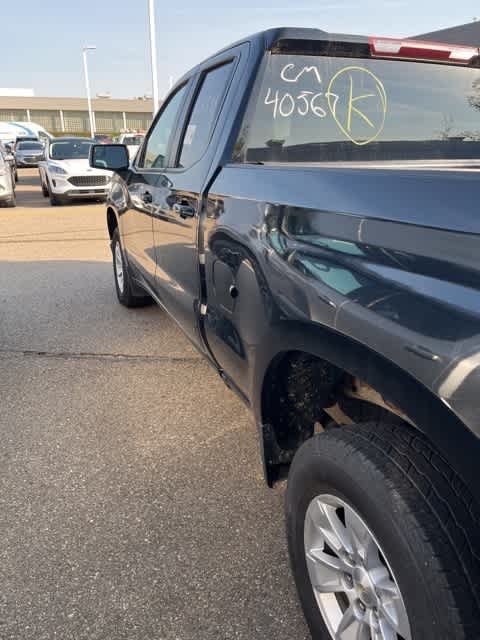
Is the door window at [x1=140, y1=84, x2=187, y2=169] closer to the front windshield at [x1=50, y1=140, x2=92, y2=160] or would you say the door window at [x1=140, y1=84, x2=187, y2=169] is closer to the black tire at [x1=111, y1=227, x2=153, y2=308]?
the black tire at [x1=111, y1=227, x2=153, y2=308]

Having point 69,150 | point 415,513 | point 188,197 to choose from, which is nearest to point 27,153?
point 69,150

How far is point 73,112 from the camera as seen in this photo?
205ft

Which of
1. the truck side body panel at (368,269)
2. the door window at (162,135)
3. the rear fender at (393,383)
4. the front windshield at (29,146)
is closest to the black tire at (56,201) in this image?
the door window at (162,135)

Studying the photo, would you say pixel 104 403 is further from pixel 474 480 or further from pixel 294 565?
pixel 474 480

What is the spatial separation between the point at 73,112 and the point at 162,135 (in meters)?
65.5

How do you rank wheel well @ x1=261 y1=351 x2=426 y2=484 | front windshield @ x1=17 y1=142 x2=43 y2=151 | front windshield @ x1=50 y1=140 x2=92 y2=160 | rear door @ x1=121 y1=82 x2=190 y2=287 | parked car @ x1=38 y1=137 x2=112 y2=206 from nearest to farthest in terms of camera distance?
wheel well @ x1=261 y1=351 x2=426 y2=484
rear door @ x1=121 y1=82 x2=190 y2=287
parked car @ x1=38 y1=137 x2=112 y2=206
front windshield @ x1=50 y1=140 x2=92 y2=160
front windshield @ x1=17 y1=142 x2=43 y2=151

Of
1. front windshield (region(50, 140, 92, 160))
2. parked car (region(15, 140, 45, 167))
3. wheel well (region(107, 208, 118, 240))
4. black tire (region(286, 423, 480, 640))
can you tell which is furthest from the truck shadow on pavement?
parked car (region(15, 140, 45, 167))

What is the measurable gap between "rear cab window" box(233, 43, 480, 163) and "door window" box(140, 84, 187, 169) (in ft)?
3.58

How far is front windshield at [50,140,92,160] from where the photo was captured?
14.2 meters

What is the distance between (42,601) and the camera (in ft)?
6.58

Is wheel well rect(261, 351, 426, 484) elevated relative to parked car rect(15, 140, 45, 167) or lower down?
elevated

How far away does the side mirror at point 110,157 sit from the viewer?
159 inches

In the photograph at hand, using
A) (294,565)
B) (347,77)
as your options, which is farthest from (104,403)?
(347,77)

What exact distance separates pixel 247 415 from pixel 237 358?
1.16 metres
